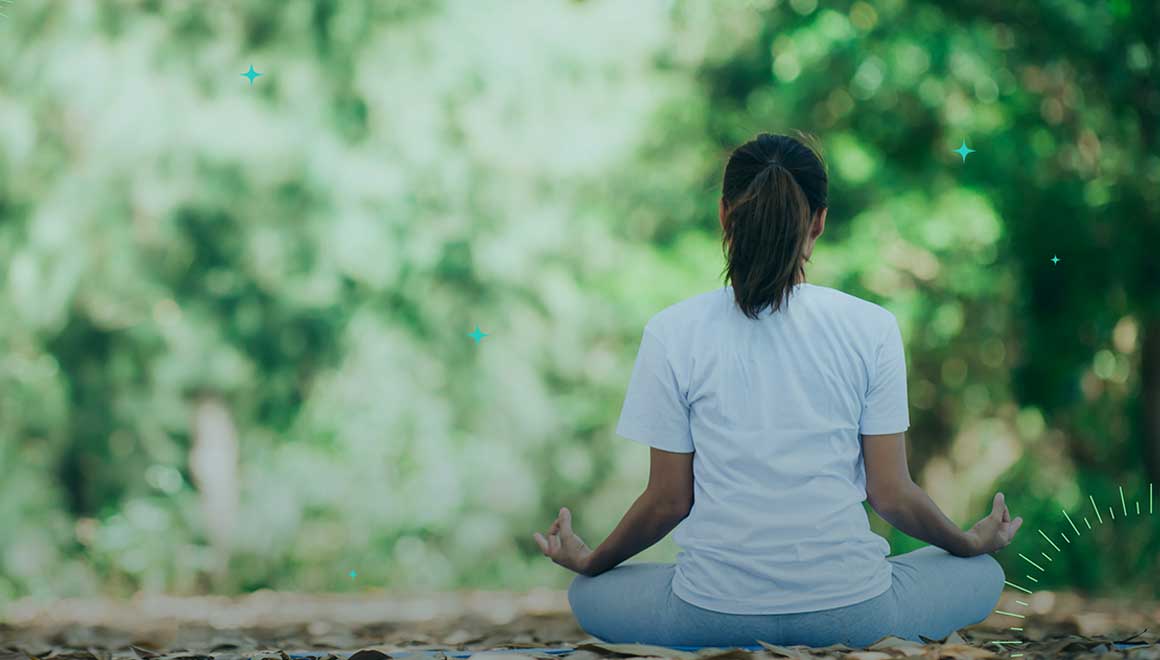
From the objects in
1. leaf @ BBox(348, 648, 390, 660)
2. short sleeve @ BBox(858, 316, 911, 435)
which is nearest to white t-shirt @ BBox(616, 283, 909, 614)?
short sleeve @ BBox(858, 316, 911, 435)

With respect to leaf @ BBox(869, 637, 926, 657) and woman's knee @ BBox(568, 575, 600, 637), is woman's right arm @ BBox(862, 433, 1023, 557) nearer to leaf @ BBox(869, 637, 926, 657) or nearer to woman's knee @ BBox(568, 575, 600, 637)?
leaf @ BBox(869, 637, 926, 657)

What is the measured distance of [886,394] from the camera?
1681 mm

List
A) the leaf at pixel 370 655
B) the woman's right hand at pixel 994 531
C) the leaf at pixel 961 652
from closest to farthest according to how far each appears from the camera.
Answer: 1. the leaf at pixel 961 652
2. the leaf at pixel 370 655
3. the woman's right hand at pixel 994 531

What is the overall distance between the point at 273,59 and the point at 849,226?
256 centimetres

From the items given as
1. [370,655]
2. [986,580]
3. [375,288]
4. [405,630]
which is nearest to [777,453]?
[986,580]

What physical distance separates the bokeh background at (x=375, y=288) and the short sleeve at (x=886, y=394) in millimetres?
3538

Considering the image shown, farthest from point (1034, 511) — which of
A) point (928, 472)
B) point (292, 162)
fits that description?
point (292, 162)

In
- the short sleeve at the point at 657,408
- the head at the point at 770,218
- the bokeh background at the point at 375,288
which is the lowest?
the short sleeve at the point at 657,408

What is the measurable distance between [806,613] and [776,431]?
0.24 meters

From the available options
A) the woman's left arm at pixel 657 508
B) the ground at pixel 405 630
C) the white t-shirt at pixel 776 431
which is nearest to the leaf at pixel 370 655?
the ground at pixel 405 630

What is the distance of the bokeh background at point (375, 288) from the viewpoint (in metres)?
5.42

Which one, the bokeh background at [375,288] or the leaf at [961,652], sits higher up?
the bokeh background at [375,288]

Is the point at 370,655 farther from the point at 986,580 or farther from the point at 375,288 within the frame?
the point at 375,288

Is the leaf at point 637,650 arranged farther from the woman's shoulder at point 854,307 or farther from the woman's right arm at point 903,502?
the woman's shoulder at point 854,307
